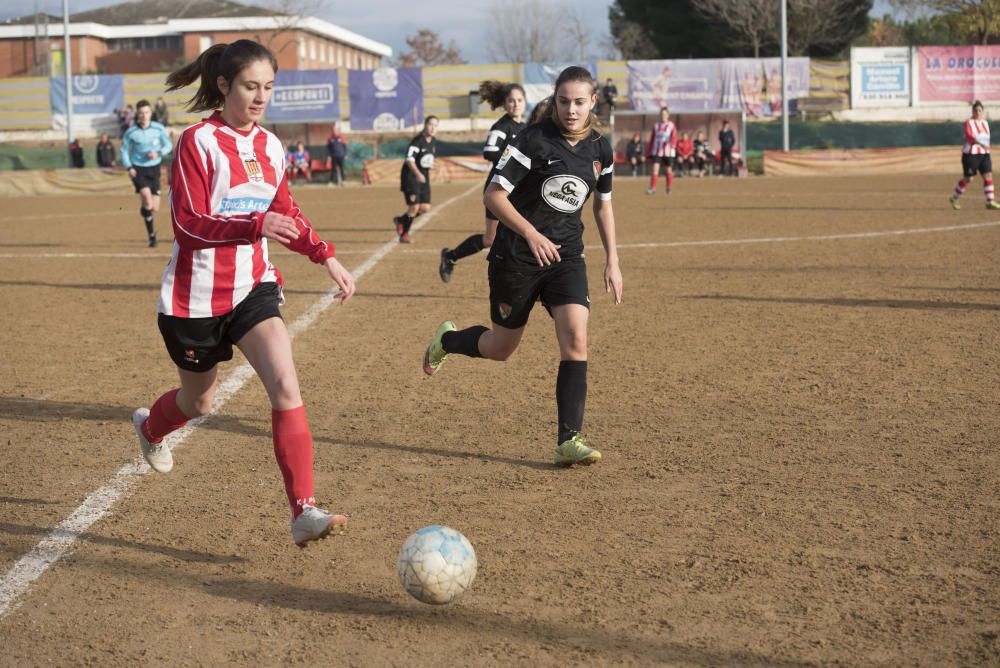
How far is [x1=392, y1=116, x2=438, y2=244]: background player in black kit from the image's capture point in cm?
1648

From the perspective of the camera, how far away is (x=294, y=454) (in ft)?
14.0

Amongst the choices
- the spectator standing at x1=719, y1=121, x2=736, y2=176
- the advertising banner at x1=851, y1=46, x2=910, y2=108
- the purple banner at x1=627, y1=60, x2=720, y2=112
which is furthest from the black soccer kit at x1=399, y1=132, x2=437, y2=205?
the advertising banner at x1=851, y1=46, x2=910, y2=108

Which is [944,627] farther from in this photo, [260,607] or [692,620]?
[260,607]

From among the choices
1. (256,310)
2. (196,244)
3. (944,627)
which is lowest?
(944,627)

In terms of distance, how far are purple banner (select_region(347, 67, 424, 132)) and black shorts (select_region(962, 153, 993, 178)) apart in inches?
1090

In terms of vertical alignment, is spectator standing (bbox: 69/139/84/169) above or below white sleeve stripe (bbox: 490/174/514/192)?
above

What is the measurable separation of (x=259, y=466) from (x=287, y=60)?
74727 mm

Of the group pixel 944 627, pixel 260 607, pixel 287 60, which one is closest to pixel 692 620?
pixel 944 627

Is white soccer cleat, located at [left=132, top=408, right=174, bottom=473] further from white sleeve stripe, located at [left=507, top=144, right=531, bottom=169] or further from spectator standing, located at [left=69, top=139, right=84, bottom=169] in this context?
spectator standing, located at [left=69, top=139, right=84, bottom=169]

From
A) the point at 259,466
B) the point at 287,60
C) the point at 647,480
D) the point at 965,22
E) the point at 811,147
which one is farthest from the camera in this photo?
→ the point at 287,60

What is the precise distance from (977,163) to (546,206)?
57.4ft

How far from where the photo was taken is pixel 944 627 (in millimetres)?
3527

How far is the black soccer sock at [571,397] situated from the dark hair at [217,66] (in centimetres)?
209

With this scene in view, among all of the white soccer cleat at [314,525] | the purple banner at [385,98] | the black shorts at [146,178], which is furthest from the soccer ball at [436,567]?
the purple banner at [385,98]
